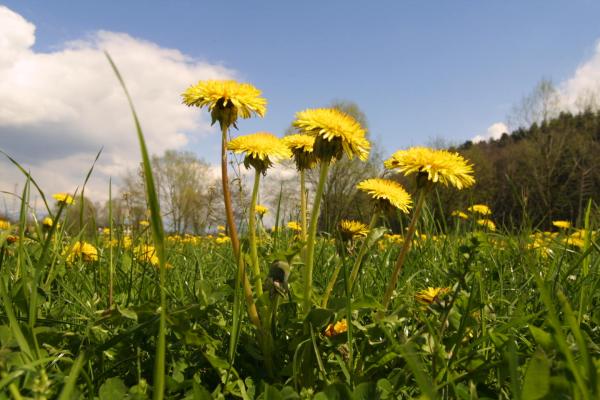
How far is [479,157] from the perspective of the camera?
30688mm

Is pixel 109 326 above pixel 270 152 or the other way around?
the other way around

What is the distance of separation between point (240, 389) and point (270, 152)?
0.75 metres

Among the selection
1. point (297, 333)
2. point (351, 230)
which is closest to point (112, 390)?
point (297, 333)

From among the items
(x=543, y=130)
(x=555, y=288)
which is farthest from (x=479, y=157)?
(x=555, y=288)

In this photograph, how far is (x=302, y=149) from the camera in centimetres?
152

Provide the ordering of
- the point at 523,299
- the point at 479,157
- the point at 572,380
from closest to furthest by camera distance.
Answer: the point at 572,380
the point at 523,299
the point at 479,157

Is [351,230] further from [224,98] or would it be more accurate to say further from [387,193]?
[224,98]

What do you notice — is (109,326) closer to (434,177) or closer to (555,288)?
(434,177)

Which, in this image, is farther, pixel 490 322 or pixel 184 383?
pixel 490 322

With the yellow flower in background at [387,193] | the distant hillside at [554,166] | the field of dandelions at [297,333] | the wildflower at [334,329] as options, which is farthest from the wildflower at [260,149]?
the distant hillside at [554,166]

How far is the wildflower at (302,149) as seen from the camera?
58.9 inches

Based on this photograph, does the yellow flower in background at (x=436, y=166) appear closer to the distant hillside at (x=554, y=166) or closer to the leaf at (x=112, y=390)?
the leaf at (x=112, y=390)

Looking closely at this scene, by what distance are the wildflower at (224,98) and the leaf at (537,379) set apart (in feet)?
3.39

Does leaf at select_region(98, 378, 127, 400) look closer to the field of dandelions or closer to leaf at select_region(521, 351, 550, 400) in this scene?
the field of dandelions
